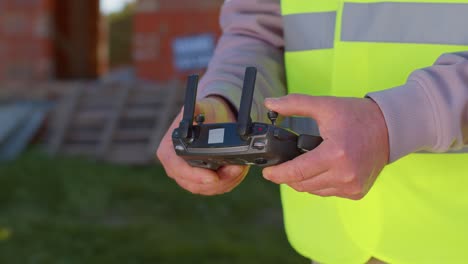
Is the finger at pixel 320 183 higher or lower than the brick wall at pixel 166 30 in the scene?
higher

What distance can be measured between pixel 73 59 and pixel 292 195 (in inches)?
255

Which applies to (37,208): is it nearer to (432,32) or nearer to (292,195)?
(292,195)

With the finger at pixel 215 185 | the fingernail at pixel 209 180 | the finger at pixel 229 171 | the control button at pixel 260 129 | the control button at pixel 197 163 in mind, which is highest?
the control button at pixel 260 129

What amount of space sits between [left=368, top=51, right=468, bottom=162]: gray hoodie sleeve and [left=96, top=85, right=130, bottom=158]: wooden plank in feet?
15.3

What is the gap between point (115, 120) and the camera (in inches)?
224

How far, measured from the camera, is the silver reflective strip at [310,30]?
1.23 metres

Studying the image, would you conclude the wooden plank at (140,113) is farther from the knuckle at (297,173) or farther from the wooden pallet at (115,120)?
the knuckle at (297,173)

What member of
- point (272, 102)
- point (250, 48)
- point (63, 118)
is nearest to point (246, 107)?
point (272, 102)

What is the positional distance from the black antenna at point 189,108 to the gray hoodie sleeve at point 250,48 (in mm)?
197

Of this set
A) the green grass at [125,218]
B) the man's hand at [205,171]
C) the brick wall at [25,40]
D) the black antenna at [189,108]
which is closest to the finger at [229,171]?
the man's hand at [205,171]

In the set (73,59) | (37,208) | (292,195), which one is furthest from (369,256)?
(73,59)

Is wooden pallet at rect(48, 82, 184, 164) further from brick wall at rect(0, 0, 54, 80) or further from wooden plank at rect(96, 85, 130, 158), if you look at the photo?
brick wall at rect(0, 0, 54, 80)

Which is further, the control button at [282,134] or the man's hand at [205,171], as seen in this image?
the man's hand at [205,171]

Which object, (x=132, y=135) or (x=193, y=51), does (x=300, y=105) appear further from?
(x=193, y=51)
